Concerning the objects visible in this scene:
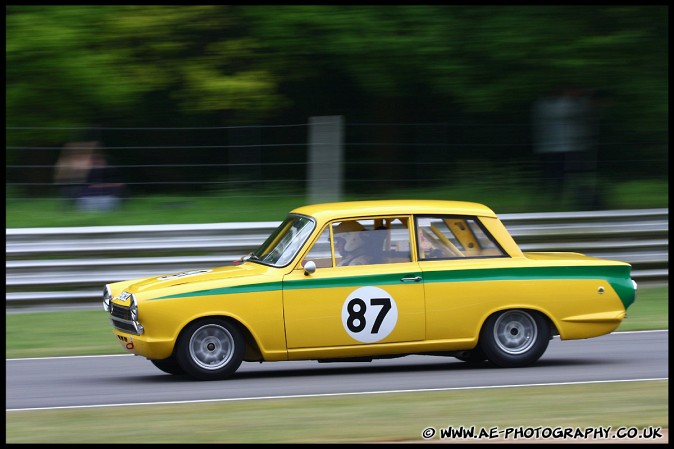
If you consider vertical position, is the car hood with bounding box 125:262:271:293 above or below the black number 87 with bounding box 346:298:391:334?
above

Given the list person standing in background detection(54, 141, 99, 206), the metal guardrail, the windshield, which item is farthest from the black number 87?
person standing in background detection(54, 141, 99, 206)

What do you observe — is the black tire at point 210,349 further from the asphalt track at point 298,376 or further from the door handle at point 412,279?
the door handle at point 412,279

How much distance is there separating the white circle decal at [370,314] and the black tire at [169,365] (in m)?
1.54

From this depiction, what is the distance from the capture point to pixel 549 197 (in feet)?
50.8

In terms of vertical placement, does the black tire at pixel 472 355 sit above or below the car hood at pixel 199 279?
below

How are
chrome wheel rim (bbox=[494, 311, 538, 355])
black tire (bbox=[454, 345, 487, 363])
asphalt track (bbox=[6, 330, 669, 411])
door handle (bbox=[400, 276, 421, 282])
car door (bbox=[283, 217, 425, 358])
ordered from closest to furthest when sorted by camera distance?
asphalt track (bbox=[6, 330, 669, 411])
car door (bbox=[283, 217, 425, 358])
door handle (bbox=[400, 276, 421, 282])
chrome wheel rim (bbox=[494, 311, 538, 355])
black tire (bbox=[454, 345, 487, 363])

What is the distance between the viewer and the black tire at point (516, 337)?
30.3ft

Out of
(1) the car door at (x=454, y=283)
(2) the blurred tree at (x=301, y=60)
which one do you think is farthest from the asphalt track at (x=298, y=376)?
(2) the blurred tree at (x=301, y=60)

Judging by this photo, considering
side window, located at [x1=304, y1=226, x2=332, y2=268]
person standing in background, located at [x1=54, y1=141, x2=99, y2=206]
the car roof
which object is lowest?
side window, located at [x1=304, y1=226, x2=332, y2=268]

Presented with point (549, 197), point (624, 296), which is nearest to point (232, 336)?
point (624, 296)

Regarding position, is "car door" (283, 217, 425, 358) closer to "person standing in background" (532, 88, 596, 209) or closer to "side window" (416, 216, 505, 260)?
"side window" (416, 216, 505, 260)

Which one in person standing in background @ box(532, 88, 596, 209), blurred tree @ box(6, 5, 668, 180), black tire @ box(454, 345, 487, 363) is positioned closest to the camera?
black tire @ box(454, 345, 487, 363)

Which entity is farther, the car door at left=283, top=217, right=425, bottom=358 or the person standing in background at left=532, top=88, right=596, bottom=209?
the person standing in background at left=532, top=88, right=596, bottom=209

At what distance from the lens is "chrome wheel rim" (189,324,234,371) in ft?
29.1
